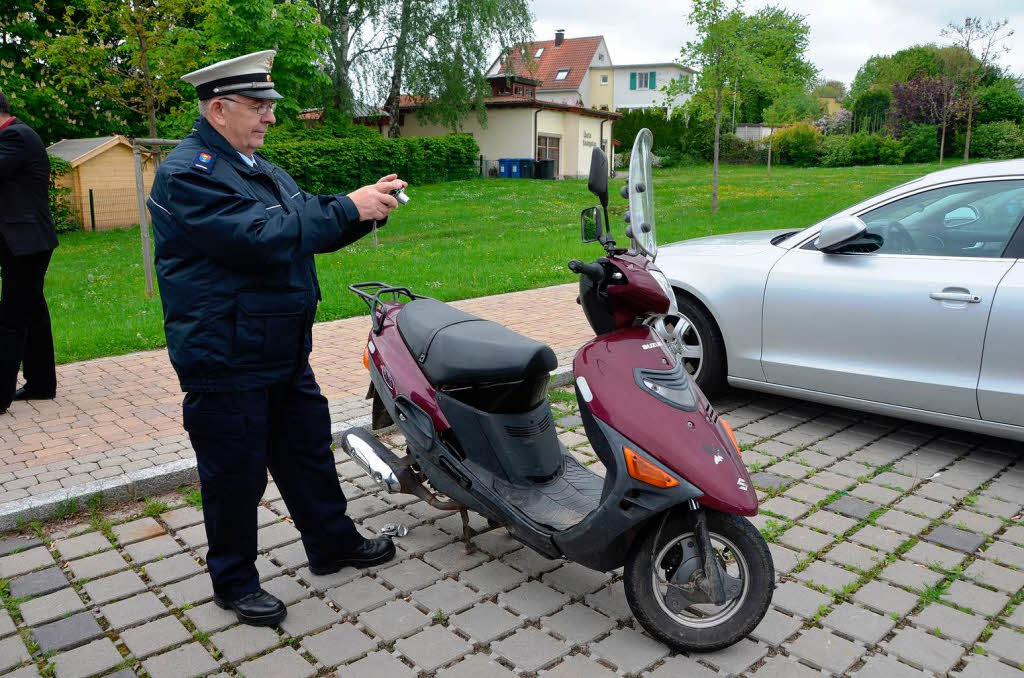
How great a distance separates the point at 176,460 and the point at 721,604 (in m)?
3.05

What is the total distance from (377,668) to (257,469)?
85 cm

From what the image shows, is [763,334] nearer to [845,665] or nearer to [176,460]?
[845,665]

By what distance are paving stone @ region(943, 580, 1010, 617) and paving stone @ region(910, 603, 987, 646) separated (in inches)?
2.8

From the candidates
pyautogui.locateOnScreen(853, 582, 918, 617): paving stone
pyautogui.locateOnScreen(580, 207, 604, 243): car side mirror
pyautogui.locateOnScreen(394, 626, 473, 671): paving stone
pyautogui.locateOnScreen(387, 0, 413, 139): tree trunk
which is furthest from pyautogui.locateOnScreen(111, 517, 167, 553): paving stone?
pyautogui.locateOnScreen(387, 0, 413, 139): tree trunk

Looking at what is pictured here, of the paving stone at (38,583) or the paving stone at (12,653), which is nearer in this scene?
the paving stone at (12,653)

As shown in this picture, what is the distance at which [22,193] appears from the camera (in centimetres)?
548

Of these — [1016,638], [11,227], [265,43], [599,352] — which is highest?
[265,43]

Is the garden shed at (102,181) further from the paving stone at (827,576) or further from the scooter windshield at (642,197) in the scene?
the paving stone at (827,576)

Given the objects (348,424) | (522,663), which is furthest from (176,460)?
(522,663)

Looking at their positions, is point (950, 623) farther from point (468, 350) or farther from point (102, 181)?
point (102, 181)

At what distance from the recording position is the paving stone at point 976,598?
3.29 meters

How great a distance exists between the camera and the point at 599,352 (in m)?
3.17

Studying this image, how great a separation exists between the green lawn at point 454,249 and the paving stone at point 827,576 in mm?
2818

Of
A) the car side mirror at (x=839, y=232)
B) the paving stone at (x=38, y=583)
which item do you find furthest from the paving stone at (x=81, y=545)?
the car side mirror at (x=839, y=232)
